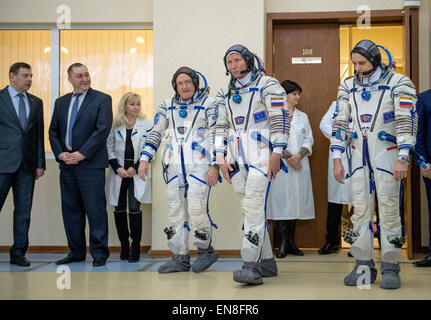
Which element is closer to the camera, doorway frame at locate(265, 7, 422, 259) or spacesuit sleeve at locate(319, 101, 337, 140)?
spacesuit sleeve at locate(319, 101, 337, 140)

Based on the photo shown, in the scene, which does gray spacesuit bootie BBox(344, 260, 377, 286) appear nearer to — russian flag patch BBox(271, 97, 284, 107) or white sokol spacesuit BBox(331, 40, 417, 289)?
white sokol spacesuit BBox(331, 40, 417, 289)

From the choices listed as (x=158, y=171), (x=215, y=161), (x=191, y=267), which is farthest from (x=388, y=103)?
(x=158, y=171)

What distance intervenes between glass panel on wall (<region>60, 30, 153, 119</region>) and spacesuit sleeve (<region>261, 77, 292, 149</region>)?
242 cm

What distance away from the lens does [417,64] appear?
554cm

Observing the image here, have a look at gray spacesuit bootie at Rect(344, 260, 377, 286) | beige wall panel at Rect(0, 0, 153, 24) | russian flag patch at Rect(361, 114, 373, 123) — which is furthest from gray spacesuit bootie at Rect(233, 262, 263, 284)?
beige wall panel at Rect(0, 0, 153, 24)

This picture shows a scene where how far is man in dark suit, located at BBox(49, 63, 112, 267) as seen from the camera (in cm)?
485

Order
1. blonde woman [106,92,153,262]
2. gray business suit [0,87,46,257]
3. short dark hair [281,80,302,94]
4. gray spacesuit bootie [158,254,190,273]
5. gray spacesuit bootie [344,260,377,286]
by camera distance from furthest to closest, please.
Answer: short dark hair [281,80,302,94], blonde woman [106,92,153,262], gray business suit [0,87,46,257], gray spacesuit bootie [158,254,190,273], gray spacesuit bootie [344,260,377,286]

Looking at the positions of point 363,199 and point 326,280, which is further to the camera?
point 326,280

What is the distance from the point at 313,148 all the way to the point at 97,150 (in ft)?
8.06

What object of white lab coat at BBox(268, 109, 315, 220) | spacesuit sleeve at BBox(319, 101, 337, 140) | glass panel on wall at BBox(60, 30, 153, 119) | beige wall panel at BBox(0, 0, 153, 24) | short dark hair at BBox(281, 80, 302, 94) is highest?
beige wall panel at BBox(0, 0, 153, 24)

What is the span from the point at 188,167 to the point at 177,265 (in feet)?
2.79

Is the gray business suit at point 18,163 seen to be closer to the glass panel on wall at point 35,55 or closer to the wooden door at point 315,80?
the glass panel on wall at point 35,55

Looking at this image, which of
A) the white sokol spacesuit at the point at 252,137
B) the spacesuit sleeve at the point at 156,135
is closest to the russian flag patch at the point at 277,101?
the white sokol spacesuit at the point at 252,137
